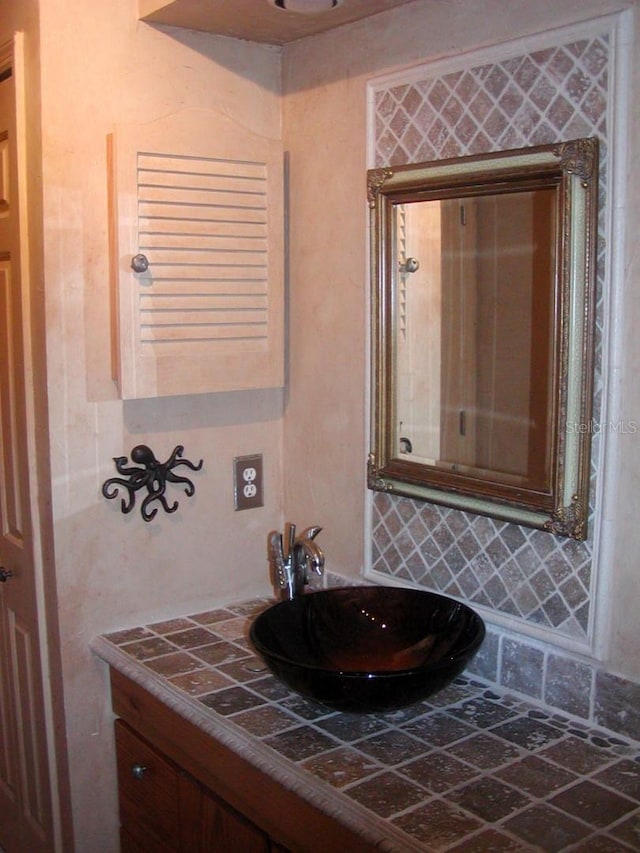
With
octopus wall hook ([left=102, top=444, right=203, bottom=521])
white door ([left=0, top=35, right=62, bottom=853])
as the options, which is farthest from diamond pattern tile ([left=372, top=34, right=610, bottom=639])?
white door ([left=0, top=35, right=62, bottom=853])

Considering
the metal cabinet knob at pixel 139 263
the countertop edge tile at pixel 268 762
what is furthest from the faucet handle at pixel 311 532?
the metal cabinet knob at pixel 139 263

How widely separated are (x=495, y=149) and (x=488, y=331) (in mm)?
314

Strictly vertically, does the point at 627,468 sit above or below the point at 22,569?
above

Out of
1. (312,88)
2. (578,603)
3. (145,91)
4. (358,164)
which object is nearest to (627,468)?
(578,603)

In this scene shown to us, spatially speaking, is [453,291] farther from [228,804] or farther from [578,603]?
[228,804]

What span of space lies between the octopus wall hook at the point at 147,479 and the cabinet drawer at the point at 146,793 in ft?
1.51

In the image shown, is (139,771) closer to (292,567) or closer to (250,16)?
(292,567)

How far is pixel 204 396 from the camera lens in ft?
6.76

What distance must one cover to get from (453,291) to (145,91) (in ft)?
2.55

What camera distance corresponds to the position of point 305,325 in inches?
81.8

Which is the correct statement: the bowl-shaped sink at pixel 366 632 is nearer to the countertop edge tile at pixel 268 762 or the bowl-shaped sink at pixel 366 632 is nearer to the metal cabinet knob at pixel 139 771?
the countertop edge tile at pixel 268 762

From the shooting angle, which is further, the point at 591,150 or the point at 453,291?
the point at 453,291

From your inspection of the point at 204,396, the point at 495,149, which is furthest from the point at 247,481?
the point at 495,149

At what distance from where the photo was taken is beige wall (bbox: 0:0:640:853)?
182 centimetres
